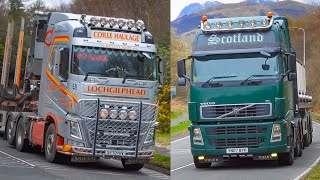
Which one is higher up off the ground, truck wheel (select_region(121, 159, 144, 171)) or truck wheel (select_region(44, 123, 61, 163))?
truck wheel (select_region(44, 123, 61, 163))

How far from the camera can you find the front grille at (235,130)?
41.4 ft

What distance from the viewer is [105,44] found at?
1327 centimetres

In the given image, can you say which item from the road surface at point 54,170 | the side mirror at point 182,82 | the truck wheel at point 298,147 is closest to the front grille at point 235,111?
the side mirror at point 182,82

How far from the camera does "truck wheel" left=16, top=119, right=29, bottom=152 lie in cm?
1591

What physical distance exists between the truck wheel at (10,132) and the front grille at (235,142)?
19.4ft

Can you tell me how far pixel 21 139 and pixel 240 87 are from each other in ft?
19.6

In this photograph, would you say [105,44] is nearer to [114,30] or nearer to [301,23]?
[114,30]

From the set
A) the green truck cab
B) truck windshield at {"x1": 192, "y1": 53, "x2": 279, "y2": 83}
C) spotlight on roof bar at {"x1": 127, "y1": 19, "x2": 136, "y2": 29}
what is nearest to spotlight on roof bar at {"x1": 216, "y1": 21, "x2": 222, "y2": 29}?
the green truck cab

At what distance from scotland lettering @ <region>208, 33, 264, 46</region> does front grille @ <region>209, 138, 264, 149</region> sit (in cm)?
173

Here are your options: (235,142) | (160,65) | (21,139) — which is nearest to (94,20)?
(160,65)

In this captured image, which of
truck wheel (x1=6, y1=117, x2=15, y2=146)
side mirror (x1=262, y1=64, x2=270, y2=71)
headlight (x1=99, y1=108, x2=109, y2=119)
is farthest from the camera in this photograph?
truck wheel (x1=6, y1=117, x2=15, y2=146)

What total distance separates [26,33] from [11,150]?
277cm

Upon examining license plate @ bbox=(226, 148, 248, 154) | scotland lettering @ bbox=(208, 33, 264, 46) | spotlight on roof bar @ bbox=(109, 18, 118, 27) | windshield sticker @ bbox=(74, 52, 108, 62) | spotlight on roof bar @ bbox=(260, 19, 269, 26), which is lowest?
license plate @ bbox=(226, 148, 248, 154)

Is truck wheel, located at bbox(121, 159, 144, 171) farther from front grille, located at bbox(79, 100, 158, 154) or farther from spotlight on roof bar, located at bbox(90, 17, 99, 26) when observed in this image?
spotlight on roof bar, located at bbox(90, 17, 99, 26)
